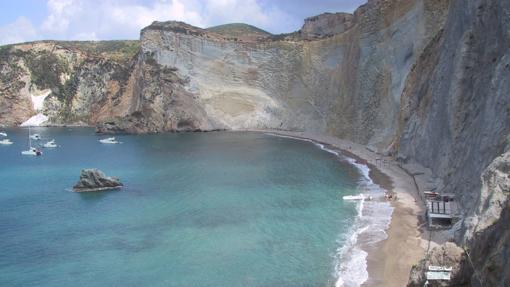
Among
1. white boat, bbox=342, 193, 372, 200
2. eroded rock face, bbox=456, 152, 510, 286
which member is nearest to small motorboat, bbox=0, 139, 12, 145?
white boat, bbox=342, 193, 372, 200

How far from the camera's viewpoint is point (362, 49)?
244ft

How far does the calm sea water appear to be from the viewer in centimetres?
2595

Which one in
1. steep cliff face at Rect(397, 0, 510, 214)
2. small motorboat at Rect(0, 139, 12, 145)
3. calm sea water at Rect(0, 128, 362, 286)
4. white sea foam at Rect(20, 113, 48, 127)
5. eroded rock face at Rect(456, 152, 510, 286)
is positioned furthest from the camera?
white sea foam at Rect(20, 113, 48, 127)

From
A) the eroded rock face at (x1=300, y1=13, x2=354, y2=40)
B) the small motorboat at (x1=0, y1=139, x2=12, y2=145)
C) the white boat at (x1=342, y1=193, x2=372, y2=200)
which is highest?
the eroded rock face at (x1=300, y1=13, x2=354, y2=40)

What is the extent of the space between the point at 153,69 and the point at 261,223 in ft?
234

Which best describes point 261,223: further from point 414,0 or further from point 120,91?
point 120,91

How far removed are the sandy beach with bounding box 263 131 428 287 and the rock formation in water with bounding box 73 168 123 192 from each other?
77.8 feet

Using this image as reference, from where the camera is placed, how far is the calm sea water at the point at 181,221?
2595cm

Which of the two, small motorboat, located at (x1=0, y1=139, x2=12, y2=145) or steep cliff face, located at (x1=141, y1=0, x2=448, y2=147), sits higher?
steep cliff face, located at (x1=141, y1=0, x2=448, y2=147)

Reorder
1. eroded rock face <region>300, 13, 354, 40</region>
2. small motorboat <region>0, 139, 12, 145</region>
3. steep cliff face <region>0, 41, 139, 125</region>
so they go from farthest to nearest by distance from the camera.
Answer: eroded rock face <region>300, 13, 354, 40</region>
steep cliff face <region>0, 41, 139, 125</region>
small motorboat <region>0, 139, 12, 145</region>

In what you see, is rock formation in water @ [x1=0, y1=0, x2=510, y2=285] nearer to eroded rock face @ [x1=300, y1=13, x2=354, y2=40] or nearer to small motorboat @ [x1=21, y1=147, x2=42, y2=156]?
eroded rock face @ [x1=300, y1=13, x2=354, y2=40]

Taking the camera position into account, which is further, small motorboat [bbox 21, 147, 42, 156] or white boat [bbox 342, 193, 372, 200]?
small motorboat [bbox 21, 147, 42, 156]

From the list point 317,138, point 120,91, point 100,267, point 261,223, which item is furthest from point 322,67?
point 100,267

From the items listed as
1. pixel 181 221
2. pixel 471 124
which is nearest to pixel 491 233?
pixel 471 124
